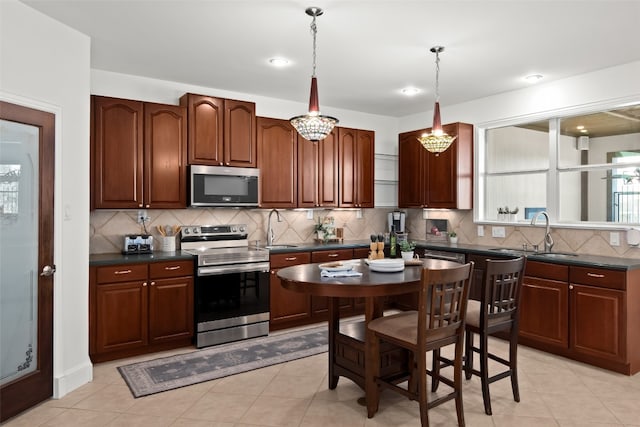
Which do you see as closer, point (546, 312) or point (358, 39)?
point (358, 39)

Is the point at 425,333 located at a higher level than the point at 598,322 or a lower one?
higher

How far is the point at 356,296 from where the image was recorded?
8.23 ft

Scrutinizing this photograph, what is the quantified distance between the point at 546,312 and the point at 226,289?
3008 mm

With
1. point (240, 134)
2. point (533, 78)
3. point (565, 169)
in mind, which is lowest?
point (565, 169)

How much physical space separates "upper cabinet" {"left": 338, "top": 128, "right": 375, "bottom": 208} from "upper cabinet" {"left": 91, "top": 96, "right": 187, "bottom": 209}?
2.04 metres

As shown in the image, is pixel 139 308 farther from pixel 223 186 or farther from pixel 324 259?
pixel 324 259

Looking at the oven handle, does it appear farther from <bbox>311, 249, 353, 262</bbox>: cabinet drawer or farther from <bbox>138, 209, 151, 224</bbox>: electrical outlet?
<bbox>138, 209, 151, 224</bbox>: electrical outlet

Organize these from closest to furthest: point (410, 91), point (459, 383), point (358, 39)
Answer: point (459, 383), point (358, 39), point (410, 91)

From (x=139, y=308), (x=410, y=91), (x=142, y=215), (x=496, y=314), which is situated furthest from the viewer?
(x=410, y=91)

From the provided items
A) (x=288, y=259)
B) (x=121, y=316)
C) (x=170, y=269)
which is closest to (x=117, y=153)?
(x=170, y=269)

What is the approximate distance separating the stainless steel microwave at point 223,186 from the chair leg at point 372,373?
7.78 ft

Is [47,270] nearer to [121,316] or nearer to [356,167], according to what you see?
[121,316]

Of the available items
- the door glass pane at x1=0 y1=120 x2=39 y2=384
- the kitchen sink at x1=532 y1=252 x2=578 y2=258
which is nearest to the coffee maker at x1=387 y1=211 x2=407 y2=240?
the kitchen sink at x1=532 y1=252 x2=578 y2=258

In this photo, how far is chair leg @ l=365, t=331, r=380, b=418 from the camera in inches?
108
